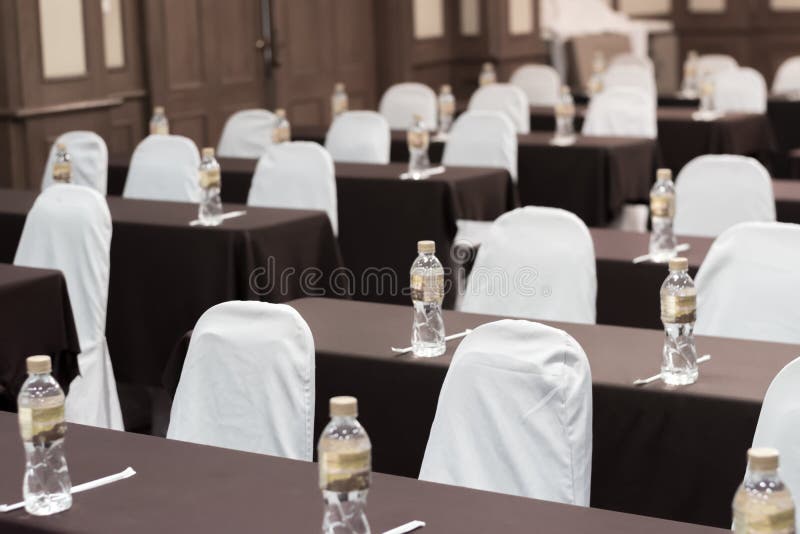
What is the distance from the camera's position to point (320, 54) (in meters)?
11.2

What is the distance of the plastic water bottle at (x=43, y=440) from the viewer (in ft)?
7.99

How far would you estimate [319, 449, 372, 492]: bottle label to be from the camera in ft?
6.83

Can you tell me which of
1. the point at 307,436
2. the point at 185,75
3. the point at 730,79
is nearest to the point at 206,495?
the point at 307,436

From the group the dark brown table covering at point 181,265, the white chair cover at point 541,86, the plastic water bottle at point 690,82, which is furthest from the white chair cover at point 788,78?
the dark brown table covering at point 181,265

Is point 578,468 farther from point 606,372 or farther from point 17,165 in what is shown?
point 17,165

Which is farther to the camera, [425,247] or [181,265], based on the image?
[181,265]

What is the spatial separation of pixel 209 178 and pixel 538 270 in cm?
178

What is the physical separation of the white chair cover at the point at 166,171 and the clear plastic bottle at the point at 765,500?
16.3ft

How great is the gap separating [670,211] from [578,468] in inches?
85.7

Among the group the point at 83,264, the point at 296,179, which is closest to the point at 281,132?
the point at 296,179

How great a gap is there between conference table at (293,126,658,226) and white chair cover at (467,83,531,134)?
3.39 ft

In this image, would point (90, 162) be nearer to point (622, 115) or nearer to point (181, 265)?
point (181, 265)

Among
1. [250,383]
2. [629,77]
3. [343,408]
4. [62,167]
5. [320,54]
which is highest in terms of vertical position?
[320,54]

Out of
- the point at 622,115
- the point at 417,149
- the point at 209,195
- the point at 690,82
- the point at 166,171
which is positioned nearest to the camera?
the point at 209,195
